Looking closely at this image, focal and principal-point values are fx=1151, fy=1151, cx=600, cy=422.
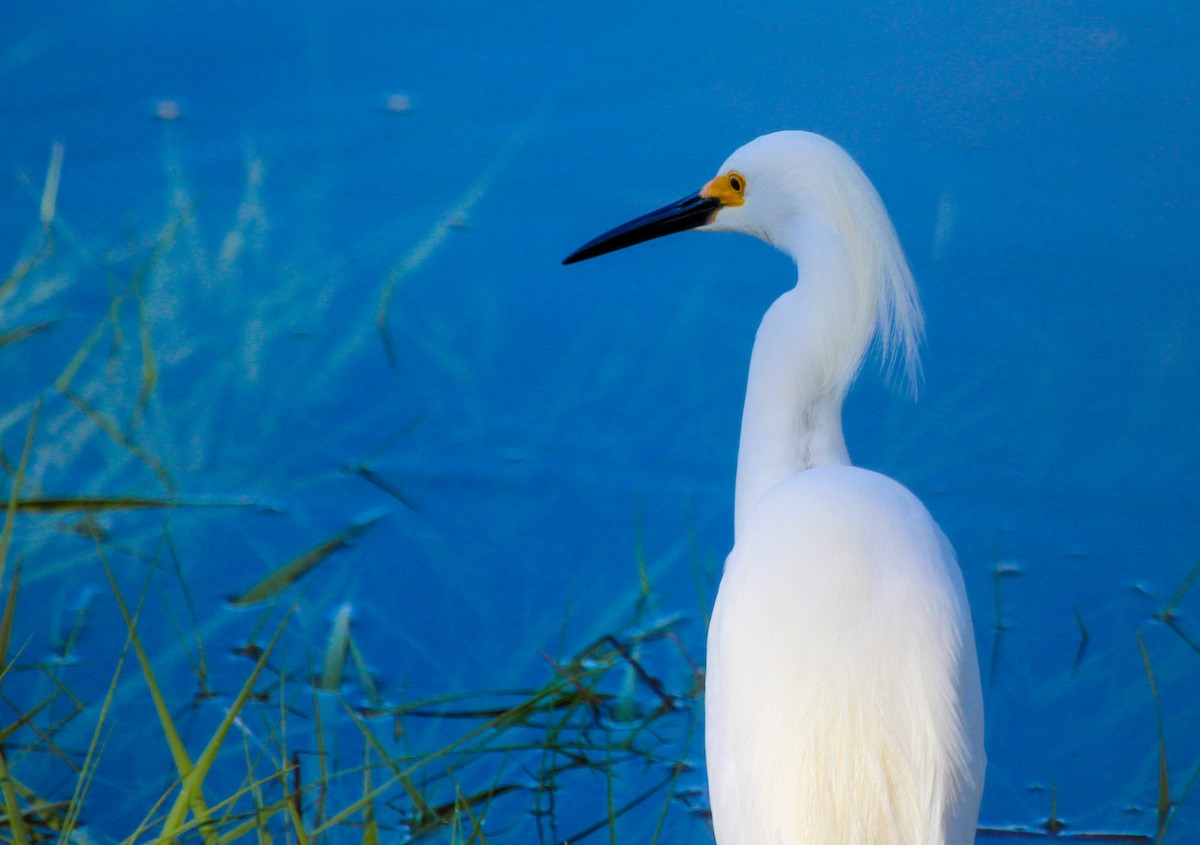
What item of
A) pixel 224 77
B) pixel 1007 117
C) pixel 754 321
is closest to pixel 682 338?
pixel 754 321

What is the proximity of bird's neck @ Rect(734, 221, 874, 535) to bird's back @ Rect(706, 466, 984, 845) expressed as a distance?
0.17 metres

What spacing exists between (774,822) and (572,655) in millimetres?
578

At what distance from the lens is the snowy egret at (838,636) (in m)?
1.00

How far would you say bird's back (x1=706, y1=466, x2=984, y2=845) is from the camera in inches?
39.3

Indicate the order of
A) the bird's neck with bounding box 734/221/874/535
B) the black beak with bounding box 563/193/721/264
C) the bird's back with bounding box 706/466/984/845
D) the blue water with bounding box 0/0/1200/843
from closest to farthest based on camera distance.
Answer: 1. the bird's back with bounding box 706/466/984/845
2. the bird's neck with bounding box 734/221/874/535
3. the black beak with bounding box 563/193/721/264
4. the blue water with bounding box 0/0/1200/843

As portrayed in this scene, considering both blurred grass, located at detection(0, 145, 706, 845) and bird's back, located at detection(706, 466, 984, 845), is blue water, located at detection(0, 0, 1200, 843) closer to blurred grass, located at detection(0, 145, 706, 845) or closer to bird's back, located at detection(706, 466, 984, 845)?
blurred grass, located at detection(0, 145, 706, 845)

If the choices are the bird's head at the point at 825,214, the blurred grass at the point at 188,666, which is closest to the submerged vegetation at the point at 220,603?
the blurred grass at the point at 188,666

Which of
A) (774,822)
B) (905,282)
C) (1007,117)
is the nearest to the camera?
(774,822)

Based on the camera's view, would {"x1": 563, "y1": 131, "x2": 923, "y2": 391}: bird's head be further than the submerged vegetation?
No

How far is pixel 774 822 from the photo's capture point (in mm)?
1009

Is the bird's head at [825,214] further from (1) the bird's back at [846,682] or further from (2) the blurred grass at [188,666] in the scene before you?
(2) the blurred grass at [188,666]

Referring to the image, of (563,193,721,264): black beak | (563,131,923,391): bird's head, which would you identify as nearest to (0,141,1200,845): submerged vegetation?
(563,193,721,264): black beak

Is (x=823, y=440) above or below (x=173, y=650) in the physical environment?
above

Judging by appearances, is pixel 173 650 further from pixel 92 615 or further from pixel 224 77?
pixel 224 77
